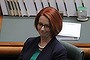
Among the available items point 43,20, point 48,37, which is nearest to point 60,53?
point 48,37

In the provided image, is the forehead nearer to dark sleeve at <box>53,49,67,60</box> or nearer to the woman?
the woman

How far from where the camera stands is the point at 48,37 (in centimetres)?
171

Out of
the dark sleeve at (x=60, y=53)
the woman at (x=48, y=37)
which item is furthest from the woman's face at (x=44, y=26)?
the dark sleeve at (x=60, y=53)

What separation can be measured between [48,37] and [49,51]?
0.10m

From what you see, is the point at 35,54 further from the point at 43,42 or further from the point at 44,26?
the point at 44,26

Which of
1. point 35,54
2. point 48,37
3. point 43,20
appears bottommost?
point 35,54

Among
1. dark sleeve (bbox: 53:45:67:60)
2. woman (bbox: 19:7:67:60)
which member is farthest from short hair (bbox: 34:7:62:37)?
dark sleeve (bbox: 53:45:67:60)

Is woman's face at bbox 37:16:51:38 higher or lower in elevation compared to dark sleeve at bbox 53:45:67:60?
higher

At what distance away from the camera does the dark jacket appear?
1.64m

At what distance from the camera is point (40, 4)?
2.42m

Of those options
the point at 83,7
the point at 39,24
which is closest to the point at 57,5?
the point at 83,7

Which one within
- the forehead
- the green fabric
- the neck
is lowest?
the green fabric

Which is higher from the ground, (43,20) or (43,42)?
(43,20)

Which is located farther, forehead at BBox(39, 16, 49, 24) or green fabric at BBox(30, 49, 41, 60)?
green fabric at BBox(30, 49, 41, 60)
